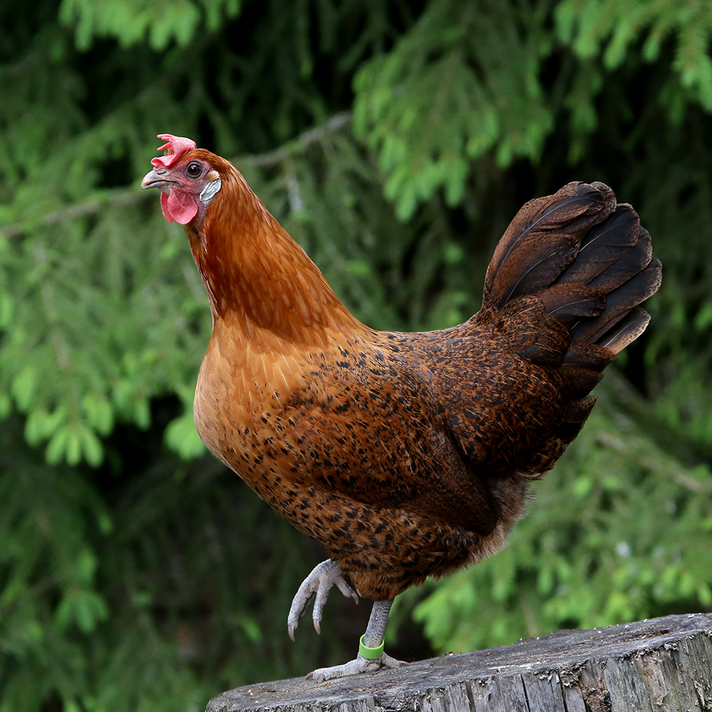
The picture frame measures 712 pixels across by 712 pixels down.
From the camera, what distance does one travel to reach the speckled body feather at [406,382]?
268 centimetres

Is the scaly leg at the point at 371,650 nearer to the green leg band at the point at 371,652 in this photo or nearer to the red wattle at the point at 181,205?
the green leg band at the point at 371,652

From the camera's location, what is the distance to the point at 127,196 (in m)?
4.93

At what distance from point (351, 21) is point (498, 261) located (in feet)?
9.80

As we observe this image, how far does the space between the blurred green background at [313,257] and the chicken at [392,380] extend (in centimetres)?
125

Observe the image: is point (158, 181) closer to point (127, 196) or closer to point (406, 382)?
point (406, 382)

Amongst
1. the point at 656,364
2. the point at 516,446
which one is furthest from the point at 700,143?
the point at 516,446

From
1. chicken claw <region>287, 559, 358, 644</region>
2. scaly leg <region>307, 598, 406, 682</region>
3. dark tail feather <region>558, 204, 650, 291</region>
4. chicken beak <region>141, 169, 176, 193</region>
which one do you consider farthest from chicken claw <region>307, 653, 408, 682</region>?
chicken beak <region>141, 169, 176, 193</region>

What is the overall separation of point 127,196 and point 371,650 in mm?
3162

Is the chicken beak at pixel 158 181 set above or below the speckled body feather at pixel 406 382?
above

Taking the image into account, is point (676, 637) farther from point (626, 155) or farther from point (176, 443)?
point (626, 155)

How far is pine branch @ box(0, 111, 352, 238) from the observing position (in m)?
4.82

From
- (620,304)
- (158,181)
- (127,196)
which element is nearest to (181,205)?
(158,181)

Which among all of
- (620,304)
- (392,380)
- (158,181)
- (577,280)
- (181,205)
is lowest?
(620,304)

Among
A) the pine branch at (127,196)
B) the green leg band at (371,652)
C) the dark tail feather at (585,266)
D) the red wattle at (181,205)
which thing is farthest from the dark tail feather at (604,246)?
the pine branch at (127,196)
